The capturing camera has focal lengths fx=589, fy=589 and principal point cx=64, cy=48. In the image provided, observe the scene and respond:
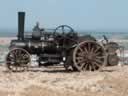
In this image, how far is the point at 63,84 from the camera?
17875 millimetres

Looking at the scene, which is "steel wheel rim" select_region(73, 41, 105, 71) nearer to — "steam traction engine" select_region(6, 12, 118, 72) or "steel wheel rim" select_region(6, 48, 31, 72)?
"steam traction engine" select_region(6, 12, 118, 72)

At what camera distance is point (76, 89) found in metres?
17.0

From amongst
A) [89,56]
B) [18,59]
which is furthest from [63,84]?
[18,59]

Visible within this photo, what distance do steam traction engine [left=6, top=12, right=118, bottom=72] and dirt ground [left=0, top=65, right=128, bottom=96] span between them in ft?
2.46

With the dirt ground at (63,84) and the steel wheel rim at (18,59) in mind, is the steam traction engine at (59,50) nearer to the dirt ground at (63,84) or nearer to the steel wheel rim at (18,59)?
the steel wheel rim at (18,59)

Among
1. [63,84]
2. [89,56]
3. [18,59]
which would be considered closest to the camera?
[63,84]

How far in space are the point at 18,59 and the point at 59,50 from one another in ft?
5.15

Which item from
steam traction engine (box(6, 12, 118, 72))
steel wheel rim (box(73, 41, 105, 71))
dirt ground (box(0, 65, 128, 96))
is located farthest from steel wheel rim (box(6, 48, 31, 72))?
steel wheel rim (box(73, 41, 105, 71))

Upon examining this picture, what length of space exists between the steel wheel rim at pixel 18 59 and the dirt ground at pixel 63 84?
891 millimetres

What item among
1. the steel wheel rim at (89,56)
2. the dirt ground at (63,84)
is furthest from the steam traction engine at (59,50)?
the dirt ground at (63,84)

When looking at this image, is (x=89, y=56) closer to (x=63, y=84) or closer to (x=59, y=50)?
(x=59, y=50)

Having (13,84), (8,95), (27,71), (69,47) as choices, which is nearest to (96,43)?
(69,47)

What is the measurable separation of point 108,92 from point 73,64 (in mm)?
5005

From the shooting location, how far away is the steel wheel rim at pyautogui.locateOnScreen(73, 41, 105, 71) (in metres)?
21.7
